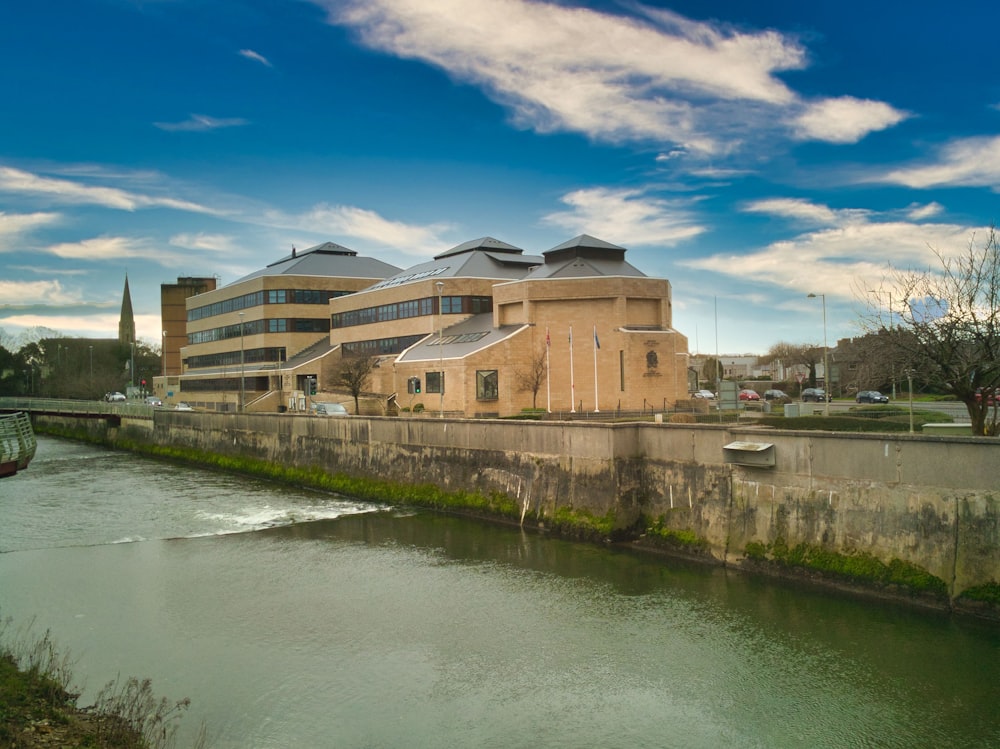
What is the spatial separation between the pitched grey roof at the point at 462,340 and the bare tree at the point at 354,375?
11.3 feet

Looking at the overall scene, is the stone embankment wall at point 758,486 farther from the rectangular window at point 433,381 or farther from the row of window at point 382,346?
the row of window at point 382,346

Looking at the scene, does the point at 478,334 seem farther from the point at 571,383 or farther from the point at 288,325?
the point at 288,325

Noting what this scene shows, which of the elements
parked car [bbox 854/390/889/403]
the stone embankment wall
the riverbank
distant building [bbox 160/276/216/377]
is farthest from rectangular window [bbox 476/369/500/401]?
distant building [bbox 160/276/216/377]

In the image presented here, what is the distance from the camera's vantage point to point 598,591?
71.9ft

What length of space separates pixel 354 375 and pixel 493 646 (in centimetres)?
4784

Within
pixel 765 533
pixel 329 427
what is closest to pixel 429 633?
pixel 765 533

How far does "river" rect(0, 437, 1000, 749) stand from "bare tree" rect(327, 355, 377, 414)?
3411 cm

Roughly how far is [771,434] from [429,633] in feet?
37.6

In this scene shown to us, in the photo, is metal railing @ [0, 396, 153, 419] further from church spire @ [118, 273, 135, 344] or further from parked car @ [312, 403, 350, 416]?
church spire @ [118, 273, 135, 344]

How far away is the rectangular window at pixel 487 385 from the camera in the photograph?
55.6 meters

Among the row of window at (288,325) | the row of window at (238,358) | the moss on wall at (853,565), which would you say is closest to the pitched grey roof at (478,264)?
the row of window at (288,325)

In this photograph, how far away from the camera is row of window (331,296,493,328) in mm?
66375

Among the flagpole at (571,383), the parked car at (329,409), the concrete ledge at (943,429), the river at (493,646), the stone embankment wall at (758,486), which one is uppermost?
the flagpole at (571,383)

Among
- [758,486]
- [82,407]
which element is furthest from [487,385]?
[82,407]
